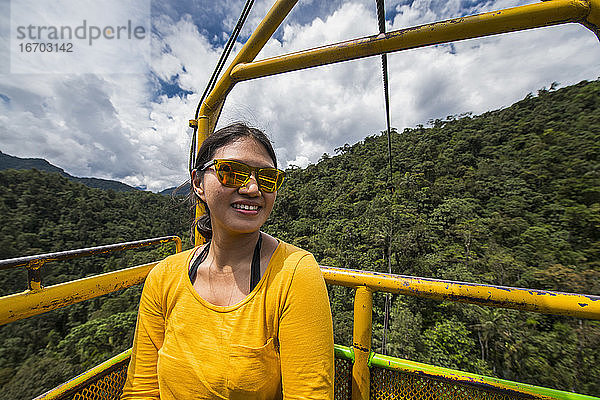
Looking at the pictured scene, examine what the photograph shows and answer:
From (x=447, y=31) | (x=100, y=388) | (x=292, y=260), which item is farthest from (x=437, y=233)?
(x=100, y=388)

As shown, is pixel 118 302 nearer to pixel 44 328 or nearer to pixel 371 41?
pixel 44 328

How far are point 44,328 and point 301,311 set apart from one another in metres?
30.2

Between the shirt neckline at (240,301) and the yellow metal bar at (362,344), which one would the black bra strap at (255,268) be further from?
the yellow metal bar at (362,344)

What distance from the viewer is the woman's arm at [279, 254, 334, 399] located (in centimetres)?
76

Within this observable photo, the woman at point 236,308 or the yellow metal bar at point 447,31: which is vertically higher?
the yellow metal bar at point 447,31

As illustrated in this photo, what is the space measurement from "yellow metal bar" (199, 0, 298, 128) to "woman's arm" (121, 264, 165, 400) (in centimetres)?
103

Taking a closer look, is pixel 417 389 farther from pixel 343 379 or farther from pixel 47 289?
pixel 47 289

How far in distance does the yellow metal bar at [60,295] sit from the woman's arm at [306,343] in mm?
821

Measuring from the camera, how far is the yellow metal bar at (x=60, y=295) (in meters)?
0.84

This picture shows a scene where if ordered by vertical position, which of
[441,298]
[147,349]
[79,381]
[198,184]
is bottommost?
[79,381]

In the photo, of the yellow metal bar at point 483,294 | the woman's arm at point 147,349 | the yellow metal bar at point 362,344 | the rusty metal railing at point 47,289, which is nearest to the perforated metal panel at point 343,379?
the yellow metal bar at point 362,344

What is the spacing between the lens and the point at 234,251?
1.00 m

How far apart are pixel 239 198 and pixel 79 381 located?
0.96 metres

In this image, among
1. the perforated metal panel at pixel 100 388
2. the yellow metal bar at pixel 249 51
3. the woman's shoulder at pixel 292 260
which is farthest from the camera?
the yellow metal bar at pixel 249 51
